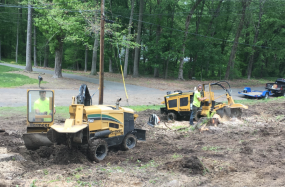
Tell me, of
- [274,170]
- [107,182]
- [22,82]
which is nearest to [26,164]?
[107,182]

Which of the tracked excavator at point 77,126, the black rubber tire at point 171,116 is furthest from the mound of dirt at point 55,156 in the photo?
the black rubber tire at point 171,116

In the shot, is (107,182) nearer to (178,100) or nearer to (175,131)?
(175,131)

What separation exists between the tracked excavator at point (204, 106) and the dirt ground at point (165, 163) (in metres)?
2.56

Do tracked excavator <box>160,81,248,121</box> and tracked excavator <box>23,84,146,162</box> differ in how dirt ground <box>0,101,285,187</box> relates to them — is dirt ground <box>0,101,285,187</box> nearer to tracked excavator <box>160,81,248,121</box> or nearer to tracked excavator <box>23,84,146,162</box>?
tracked excavator <box>23,84,146,162</box>

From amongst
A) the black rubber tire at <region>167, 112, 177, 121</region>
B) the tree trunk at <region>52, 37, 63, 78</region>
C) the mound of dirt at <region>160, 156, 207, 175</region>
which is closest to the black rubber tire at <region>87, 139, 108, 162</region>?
the mound of dirt at <region>160, 156, 207, 175</region>

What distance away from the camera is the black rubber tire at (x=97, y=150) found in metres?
6.83

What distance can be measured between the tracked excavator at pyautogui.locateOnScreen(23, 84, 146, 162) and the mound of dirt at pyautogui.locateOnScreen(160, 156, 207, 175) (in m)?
2.01

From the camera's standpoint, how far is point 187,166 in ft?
20.3

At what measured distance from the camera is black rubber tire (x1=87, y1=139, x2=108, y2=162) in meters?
6.83

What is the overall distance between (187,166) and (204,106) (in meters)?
7.19

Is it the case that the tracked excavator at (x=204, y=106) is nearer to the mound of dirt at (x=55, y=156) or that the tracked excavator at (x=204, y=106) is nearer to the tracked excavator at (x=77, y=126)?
the tracked excavator at (x=77, y=126)

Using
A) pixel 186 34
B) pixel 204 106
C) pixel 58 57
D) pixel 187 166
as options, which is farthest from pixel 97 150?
pixel 186 34

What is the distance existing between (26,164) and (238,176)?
200 inches

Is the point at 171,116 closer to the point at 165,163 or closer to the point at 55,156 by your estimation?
the point at 165,163
